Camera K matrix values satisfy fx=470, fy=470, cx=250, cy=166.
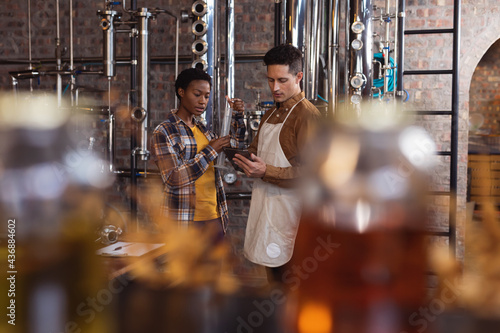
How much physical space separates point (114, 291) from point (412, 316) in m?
0.37

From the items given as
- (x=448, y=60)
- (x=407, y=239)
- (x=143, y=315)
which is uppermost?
(x=448, y=60)

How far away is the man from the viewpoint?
1.77m

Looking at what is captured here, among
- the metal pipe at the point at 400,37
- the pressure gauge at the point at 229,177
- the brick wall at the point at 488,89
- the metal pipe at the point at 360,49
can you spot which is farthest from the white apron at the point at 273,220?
the brick wall at the point at 488,89

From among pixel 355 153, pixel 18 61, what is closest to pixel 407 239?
pixel 355 153

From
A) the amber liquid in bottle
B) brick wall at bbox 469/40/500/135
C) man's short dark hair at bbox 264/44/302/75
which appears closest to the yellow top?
man's short dark hair at bbox 264/44/302/75

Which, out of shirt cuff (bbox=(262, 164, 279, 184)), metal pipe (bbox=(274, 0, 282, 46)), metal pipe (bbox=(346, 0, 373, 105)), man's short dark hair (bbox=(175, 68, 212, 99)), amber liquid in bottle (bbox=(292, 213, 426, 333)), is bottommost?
shirt cuff (bbox=(262, 164, 279, 184))

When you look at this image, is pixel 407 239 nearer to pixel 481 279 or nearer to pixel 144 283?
pixel 481 279

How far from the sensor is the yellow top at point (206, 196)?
2146mm

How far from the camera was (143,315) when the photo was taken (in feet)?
1.73

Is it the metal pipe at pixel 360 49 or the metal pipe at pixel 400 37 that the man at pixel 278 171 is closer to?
the metal pipe at pixel 360 49

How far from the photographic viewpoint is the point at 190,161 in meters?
2.09

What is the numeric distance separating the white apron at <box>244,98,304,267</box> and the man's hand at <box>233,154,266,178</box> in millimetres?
99

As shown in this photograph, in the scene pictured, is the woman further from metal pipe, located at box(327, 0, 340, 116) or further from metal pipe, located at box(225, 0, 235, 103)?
metal pipe, located at box(327, 0, 340, 116)

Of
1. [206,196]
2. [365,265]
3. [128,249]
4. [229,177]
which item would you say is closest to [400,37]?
[229,177]
